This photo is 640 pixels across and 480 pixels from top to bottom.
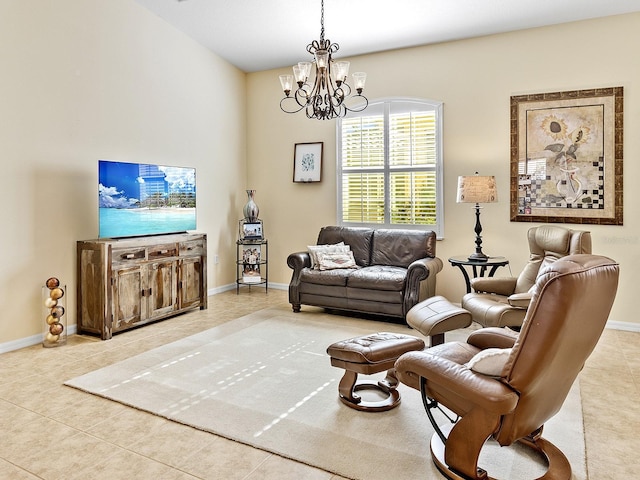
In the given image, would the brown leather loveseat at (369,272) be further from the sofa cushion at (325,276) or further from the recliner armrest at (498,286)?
the recliner armrest at (498,286)

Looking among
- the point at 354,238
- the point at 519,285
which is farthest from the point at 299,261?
the point at 519,285

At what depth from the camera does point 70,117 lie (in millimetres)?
4086

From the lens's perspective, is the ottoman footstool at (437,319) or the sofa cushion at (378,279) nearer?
the ottoman footstool at (437,319)

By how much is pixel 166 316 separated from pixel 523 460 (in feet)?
11.9

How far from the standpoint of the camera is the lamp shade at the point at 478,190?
439cm

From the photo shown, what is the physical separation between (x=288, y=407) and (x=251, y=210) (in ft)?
12.2

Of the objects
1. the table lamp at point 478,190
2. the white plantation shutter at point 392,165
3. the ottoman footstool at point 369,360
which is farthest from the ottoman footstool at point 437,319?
the white plantation shutter at point 392,165

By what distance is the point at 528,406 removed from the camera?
5.81ft

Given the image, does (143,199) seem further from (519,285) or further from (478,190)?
(519,285)

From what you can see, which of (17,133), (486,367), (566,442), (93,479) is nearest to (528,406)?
(486,367)

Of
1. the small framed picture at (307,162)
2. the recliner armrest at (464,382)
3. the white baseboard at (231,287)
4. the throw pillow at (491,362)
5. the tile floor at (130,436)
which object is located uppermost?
the small framed picture at (307,162)

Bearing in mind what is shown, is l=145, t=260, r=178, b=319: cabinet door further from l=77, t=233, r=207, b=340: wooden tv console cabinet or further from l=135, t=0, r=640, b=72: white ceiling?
l=135, t=0, r=640, b=72: white ceiling

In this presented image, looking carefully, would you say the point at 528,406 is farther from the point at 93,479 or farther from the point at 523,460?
the point at 93,479

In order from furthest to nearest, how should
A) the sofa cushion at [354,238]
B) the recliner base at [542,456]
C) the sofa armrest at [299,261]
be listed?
the sofa cushion at [354,238]
the sofa armrest at [299,261]
the recliner base at [542,456]
